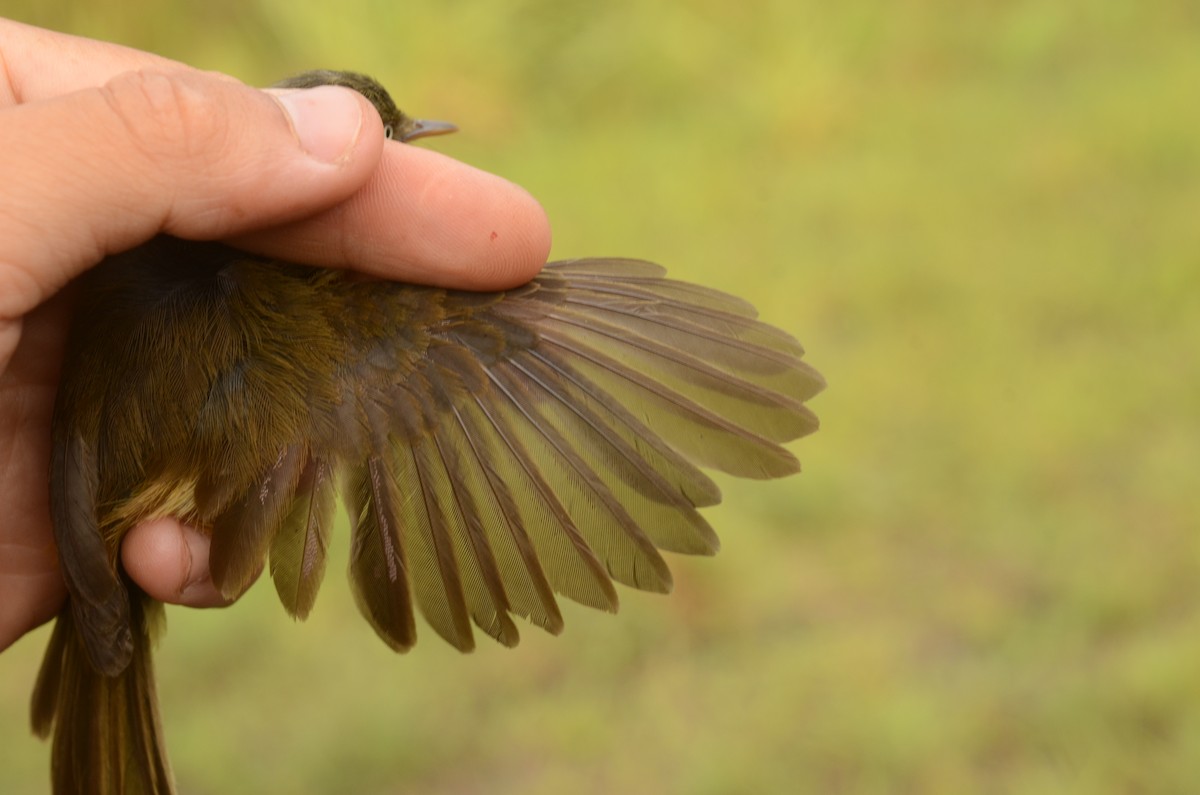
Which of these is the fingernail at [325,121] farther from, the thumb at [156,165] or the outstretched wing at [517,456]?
the outstretched wing at [517,456]

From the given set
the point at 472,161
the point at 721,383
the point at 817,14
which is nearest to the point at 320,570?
the point at 721,383

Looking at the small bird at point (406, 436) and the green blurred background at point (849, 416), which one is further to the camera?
the green blurred background at point (849, 416)

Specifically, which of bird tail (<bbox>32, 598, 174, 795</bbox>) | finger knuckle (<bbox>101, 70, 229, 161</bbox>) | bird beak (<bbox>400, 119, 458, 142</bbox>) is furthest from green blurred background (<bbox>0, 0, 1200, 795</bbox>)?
finger knuckle (<bbox>101, 70, 229, 161</bbox>)

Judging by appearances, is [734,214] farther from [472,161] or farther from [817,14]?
[817,14]

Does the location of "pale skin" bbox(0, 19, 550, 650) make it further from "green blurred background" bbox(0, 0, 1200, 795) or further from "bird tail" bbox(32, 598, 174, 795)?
"green blurred background" bbox(0, 0, 1200, 795)

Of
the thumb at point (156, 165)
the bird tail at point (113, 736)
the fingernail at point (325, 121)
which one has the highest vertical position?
the fingernail at point (325, 121)

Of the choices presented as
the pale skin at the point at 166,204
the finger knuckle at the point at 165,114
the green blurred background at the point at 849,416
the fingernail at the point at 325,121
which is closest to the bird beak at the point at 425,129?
the pale skin at the point at 166,204

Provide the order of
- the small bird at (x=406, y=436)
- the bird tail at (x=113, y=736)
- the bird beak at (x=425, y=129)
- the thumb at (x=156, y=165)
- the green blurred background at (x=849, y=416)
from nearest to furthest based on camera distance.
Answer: the thumb at (x=156, y=165) → the small bird at (x=406, y=436) → the bird tail at (x=113, y=736) → the bird beak at (x=425, y=129) → the green blurred background at (x=849, y=416)

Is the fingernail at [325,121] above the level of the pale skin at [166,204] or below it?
above
